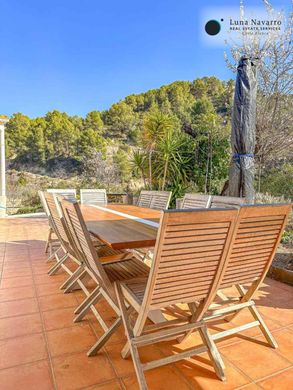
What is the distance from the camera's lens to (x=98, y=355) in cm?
182

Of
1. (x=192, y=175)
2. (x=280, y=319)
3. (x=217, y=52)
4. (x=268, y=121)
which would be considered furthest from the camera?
(x=192, y=175)

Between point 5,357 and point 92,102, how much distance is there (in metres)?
23.2

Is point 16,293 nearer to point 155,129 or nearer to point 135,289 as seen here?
point 135,289

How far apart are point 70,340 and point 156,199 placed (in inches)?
94.2

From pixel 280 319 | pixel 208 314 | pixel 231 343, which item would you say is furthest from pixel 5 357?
pixel 280 319

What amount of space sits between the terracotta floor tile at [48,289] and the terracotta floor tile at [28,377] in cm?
115

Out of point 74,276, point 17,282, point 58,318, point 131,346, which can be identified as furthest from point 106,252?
point 131,346

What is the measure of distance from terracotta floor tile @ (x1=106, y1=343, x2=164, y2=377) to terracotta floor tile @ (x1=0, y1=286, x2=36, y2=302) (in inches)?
50.7

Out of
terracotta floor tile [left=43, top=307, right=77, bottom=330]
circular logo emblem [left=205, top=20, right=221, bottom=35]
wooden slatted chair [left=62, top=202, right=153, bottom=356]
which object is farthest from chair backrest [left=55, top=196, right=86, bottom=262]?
circular logo emblem [left=205, top=20, right=221, bottom=35]

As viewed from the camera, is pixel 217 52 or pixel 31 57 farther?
pixel 31 57

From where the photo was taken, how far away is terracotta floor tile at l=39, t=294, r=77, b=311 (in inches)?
99.9

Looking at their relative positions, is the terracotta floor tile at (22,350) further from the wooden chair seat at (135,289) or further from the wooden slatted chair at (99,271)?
the wooden chair seat at (135,289)

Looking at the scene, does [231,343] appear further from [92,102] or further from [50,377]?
[92,102]

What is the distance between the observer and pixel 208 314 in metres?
1.89
